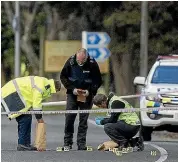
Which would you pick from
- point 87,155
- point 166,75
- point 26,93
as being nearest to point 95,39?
point 166,75

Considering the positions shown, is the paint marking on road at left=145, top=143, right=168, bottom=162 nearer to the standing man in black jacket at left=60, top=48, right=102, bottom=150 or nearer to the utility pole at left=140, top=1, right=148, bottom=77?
the standing man in black jacket at left=60, top=48, right=102, bottom=150

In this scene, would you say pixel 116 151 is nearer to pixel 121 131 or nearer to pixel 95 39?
pixel 121 131

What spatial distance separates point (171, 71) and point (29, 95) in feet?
16.7

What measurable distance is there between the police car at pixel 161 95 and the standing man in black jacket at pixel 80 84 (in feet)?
9.54

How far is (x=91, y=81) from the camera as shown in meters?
15.5

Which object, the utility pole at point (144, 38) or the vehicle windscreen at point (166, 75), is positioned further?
the utility pole at point (144, 38)

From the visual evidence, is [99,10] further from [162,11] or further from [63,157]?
[63,157]

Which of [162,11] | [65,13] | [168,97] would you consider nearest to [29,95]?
[168,97]

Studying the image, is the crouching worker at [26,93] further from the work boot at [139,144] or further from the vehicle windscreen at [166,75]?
the vehicle windscreen at [166,75]

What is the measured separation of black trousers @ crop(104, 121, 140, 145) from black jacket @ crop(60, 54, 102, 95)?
80 centimetres

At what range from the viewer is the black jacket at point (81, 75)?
15.4 m

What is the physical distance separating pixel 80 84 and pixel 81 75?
0.51 ft

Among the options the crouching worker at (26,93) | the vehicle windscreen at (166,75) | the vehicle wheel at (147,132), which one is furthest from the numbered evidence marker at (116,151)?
the vehicle windscreen at (166,75)

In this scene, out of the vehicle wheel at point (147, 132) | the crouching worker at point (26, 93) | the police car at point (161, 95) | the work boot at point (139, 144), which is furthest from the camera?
the vehicle wheel at point (147, 132)
